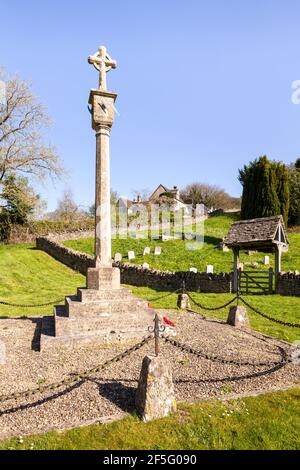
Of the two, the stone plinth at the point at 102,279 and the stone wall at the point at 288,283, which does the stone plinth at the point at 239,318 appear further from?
the stone wall at the point at 288,283

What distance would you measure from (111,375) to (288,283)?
12567 mm

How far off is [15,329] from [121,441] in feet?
20.4

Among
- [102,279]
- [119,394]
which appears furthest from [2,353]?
[119,394]

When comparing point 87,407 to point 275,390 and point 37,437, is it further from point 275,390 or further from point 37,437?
point 275,390

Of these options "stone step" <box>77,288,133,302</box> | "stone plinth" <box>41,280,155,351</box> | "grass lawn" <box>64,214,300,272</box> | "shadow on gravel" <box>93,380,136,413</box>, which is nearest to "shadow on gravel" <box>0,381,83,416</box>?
"shadow on gravel" <box>93,380,136,413</box>

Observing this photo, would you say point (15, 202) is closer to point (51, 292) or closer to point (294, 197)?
point (51, 292)

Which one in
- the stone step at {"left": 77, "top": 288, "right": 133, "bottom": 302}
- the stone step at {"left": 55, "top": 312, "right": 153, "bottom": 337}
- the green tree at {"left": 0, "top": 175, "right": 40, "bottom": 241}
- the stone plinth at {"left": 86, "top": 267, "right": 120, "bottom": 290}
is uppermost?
the green tree at {"left": 0, "top": 175, "right": 40, "bottom": 241}

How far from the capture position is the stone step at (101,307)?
27.1 ft

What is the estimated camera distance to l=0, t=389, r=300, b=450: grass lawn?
3.99 meters

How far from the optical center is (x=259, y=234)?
677 inches

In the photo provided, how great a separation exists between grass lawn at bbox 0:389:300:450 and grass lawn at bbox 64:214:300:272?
1732cm

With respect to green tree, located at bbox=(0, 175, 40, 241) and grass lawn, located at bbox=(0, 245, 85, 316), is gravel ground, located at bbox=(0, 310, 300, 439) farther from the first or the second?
green tree, located at bbox=(0, 175, 40, 241)

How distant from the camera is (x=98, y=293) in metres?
8.60

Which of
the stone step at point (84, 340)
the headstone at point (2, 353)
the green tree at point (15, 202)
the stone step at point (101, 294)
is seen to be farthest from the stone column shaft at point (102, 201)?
the green tree at point (15, 202)
